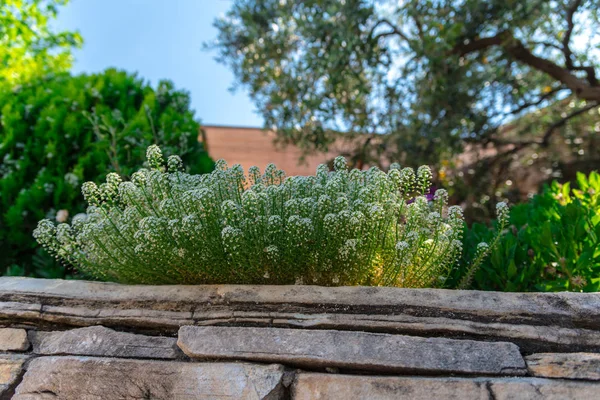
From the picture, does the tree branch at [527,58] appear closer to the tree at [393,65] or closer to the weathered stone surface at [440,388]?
the tree at [393,65]

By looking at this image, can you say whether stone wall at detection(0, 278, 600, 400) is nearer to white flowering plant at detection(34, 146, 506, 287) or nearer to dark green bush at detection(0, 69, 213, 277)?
white flowering plant at detection(34, 146, 506, 287)

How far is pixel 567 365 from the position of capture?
1.52 m

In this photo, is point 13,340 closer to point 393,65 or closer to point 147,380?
point 147,380

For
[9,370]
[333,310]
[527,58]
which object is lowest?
[9,370]

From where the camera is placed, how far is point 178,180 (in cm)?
217

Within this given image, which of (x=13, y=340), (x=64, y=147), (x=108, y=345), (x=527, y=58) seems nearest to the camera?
(x=108, y=345)

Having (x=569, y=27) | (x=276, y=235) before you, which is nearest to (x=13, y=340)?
(x=276, y=235)

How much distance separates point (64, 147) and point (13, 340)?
1.43 metres

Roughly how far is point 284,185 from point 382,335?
70 cm

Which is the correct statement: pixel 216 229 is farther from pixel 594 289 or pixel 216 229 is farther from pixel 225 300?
pixel 594 289

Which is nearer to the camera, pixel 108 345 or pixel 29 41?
pixel 108 345

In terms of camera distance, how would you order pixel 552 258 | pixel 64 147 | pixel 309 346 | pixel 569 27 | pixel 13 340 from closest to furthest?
1. pixel 309 346
2. pixel 13 340
3. pixel 552 258
4. pixel 64 147
5. pixel 569 27

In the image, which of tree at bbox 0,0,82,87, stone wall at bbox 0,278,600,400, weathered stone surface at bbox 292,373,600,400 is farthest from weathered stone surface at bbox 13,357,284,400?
tree at bbox 0,0,82,87

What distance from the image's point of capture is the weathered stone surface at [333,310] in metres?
1.63
